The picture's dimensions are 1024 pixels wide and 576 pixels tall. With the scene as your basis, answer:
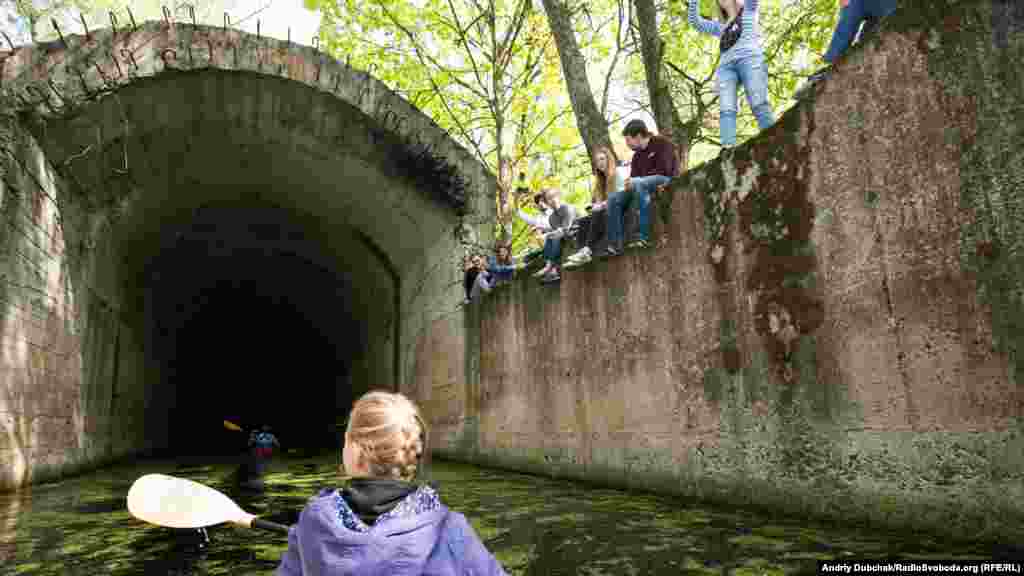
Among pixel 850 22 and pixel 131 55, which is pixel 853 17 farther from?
pixel 131 55

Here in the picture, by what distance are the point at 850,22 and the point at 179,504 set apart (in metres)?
5.19

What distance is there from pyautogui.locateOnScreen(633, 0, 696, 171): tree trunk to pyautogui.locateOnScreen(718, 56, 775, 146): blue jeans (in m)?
3.43

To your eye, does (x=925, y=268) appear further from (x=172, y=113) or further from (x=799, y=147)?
(x=172, y=113)

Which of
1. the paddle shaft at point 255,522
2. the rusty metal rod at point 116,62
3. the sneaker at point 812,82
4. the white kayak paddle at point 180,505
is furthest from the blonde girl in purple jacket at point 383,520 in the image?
the rusty metal rod at point 116,62

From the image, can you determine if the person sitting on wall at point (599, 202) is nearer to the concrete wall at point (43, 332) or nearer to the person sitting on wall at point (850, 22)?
the person sitting on wall at point (850, 22)

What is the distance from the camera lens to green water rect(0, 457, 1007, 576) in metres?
3.33

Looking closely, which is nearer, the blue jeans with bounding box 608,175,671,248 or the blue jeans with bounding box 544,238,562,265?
the blue jeans with bounding box 608,175,671,248

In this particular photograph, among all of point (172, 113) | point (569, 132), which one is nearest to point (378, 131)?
point (172, 113)

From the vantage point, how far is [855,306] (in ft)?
12.8

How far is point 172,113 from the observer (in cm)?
880

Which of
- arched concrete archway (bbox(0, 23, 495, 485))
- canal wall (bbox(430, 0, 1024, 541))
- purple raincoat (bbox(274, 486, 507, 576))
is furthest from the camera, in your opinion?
arched concrete archway (bbox(0, 23, 495, 485))

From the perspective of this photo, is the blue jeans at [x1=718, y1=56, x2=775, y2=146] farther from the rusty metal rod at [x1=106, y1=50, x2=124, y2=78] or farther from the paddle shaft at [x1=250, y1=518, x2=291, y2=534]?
the rusty metal rod at [x1=106, y1=50, x2=124, y2=78]

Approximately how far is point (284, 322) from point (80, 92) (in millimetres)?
14001

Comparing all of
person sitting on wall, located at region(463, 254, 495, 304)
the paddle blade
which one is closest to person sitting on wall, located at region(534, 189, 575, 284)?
person sitting on wall, located at region(463, 254, 495, 304)
